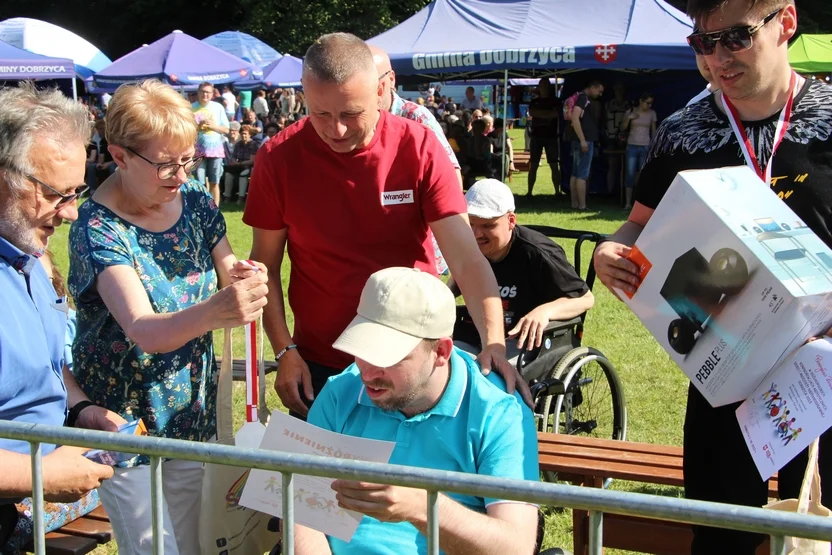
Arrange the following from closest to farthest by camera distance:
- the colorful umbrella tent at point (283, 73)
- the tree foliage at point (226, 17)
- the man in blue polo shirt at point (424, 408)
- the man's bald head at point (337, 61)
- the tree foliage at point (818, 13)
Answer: the man in blue polo shirt at point (424, 408) < the man's bald head at point (337, 61) < the colorful umbrella tent at point (283, 73) < the tree foliage at point (226, 17) < the tree foliage at point (818, 13)

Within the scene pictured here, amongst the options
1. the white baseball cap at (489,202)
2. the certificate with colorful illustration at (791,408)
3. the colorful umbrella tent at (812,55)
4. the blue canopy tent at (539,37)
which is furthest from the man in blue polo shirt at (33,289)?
the colorful umbrella tent at (812,55)

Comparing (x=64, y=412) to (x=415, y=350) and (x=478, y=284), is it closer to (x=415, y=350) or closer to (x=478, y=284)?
(x=415, y=350)

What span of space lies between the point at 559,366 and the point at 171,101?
2.30 metres

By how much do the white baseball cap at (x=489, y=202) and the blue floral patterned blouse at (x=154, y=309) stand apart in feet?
5.53

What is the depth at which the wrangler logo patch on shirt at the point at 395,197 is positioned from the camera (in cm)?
295

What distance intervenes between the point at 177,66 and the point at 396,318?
17.4 meters

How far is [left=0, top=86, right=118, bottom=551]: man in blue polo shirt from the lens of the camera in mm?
2176

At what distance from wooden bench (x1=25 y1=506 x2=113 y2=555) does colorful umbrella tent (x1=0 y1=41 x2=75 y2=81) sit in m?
16.2

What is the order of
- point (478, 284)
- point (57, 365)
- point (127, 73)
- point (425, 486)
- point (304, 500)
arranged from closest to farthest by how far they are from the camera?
point (425, 486)
point (304, 500)
point (57, 365)
point (478, 284)
point (127, 73)

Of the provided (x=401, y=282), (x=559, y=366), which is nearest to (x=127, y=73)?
(x=559, y=366)

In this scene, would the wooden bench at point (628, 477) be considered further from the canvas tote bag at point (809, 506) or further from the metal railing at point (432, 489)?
the metal railing at point (432, 489)

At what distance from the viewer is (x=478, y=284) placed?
2.95 m

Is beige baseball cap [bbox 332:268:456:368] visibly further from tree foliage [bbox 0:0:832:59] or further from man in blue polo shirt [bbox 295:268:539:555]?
tree foliage [bbox 0:0:832:59]

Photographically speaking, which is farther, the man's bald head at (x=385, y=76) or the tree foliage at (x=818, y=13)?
the tree foliage at (x=818, y=13)
